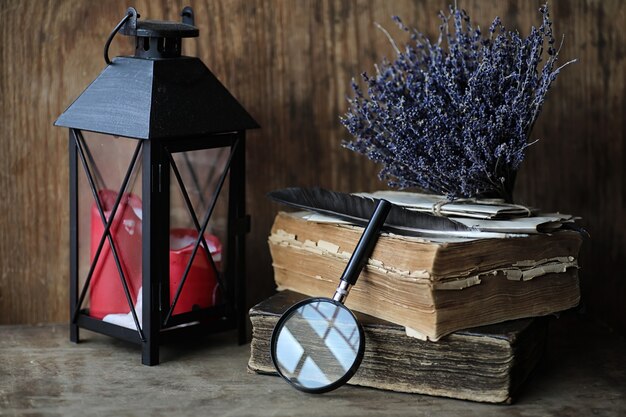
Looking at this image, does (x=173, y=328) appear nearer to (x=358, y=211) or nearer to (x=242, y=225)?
(x=242, y=225)

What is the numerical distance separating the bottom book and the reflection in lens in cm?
3

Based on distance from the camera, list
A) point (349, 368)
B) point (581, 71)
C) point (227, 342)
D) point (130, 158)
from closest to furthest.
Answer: point (349, 368), point (130, 158), point (227, 342), point (581, 71)

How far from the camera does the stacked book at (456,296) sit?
1029 mm

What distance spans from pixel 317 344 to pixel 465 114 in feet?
1.18

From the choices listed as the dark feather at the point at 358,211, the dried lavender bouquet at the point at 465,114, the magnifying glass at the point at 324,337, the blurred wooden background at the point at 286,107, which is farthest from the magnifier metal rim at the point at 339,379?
the blurred wooden background at the point at 286,107

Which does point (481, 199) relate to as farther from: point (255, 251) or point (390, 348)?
point (255, 251)

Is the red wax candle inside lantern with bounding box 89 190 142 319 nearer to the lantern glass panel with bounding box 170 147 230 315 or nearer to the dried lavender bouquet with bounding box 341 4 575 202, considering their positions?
the lantern glass panel with bounding box 170 147 230 315

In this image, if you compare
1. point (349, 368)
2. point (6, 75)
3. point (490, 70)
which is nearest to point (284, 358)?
point (349, 368)

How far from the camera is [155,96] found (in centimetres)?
111

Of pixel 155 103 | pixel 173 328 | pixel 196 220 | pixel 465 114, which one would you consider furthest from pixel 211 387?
pixel 465 114

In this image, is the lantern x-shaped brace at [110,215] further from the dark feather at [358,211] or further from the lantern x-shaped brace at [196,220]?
the dark feather at [358,211]

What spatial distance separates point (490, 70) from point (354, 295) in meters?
0.34

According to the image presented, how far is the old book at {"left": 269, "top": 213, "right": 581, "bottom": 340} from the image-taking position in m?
1.03

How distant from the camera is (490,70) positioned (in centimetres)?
112
